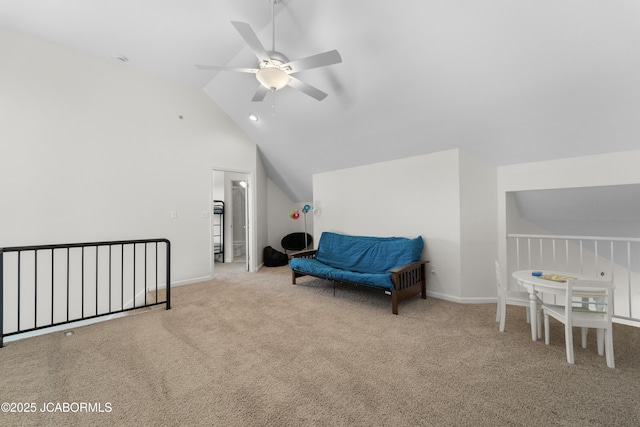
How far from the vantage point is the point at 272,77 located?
93.1 inches

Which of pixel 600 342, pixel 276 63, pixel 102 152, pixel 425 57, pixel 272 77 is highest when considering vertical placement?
pixel 425 57

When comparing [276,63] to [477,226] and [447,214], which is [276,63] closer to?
[447,214]

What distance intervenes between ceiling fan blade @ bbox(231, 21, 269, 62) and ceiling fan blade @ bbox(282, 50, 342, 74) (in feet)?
0.64

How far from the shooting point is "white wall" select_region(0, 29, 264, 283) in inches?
122

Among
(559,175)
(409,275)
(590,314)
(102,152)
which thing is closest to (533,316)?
(590,314)

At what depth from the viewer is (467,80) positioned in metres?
2.59

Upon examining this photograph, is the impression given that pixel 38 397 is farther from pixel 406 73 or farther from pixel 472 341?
pixel 406 73

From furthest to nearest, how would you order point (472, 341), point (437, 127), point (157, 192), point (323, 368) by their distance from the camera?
point (157, 192), point (437, 127), point (472, 341), point (323, 368)

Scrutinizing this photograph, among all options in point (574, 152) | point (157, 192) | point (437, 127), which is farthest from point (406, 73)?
point (157, 192)

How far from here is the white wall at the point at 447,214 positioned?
133 inches

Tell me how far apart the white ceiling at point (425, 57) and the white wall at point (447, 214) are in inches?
10.6

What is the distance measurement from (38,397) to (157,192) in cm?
297

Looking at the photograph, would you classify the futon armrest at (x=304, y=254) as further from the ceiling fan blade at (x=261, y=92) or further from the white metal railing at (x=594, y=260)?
the white metal railing at (x=594, y=260)

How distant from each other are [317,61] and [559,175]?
2971 mm
